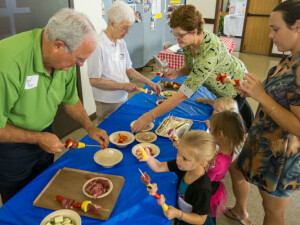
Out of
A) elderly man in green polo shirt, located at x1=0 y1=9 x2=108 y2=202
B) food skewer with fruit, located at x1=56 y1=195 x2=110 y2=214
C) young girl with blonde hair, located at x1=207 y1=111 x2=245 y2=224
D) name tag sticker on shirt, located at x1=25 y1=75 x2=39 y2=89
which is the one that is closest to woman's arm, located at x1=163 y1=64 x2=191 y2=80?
young girl with blonde hair, located at x1=207 y1=111 x2=245 y2=224

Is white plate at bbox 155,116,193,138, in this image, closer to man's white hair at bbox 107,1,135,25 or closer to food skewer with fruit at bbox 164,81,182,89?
food skewer with fruit at bbox 164,81,182,89

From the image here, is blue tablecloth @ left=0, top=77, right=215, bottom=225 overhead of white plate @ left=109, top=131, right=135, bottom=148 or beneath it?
beneath

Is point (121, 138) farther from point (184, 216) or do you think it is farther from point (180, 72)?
point (180, 72)

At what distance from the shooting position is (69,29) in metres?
1.18

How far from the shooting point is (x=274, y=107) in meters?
1.27

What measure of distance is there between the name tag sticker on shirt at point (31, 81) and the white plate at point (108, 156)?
58 cm

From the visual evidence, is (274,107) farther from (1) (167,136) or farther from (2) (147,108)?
(2) (147,108)

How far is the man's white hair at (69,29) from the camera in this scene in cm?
118

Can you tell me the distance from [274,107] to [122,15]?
1468 mm

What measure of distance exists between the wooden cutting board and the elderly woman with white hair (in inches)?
39.5

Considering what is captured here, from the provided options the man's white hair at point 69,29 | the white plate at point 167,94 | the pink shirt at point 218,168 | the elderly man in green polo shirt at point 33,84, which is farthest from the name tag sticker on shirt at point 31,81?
the white plate at point 167,94

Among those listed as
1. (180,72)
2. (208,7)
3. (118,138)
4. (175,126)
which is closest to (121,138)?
(118,138)

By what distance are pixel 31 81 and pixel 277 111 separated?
52.6 inches

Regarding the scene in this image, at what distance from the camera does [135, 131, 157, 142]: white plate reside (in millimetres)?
1789
